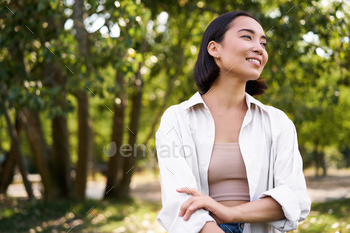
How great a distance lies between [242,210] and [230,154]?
11.9 inches

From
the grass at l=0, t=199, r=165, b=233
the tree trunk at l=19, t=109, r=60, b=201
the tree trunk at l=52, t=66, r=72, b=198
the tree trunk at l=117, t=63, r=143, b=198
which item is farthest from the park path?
the grass at l=0, t=199, r=165, b=233

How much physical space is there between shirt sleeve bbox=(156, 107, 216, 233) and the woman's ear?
47 centimetres

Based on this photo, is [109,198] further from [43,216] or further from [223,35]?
[223,35]

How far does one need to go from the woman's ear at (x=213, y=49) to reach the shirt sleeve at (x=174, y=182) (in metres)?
0.47

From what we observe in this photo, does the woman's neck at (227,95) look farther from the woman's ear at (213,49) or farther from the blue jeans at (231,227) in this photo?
the blue jeans at (231,227)

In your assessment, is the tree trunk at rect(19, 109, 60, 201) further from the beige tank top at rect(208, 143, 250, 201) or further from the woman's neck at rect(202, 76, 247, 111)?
the beige tank top at rect(208, 143, 250, 201)

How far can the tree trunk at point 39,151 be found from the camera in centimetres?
918

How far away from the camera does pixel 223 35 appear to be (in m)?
1.93

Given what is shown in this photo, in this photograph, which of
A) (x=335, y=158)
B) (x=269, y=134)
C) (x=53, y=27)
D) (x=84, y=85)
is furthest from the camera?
(x=335, y=158)

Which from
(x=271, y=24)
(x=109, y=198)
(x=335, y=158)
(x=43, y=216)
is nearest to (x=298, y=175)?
(x=271, y=24)

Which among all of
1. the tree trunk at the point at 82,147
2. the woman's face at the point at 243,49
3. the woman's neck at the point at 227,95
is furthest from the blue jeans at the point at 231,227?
the tree trunk at the point at 82,147

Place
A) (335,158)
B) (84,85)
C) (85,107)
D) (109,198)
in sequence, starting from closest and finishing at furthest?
(84,85) → (85,107) → (109,198) → (335,158)

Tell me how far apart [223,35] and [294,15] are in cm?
498

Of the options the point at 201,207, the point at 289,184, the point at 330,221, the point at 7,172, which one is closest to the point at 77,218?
the point at 330,221
